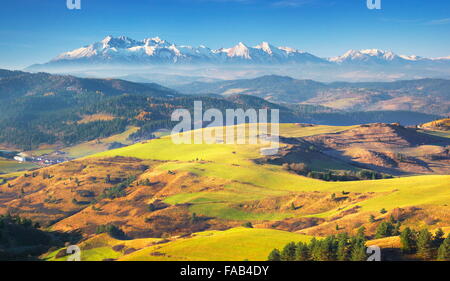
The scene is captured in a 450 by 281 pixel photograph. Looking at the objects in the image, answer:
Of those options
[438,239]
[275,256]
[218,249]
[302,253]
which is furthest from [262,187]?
[438,239]

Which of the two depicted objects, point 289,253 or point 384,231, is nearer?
point 289,253

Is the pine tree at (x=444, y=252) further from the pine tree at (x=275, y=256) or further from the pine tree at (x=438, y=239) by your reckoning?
the pine tree at (x=275, y=256)

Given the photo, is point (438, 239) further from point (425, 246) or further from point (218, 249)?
point (218, 249)

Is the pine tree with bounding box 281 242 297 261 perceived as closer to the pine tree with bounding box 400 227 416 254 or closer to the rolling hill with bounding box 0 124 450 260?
the rolling hill with bounding box 0 124 450 260

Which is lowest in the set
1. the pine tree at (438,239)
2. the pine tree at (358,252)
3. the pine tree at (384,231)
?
the pine tree at (384,231)

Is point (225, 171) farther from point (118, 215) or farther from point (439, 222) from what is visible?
point (439, 222)

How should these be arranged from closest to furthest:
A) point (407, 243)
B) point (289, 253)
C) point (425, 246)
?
point (425, 246) → point (407, 243) → point (289, 253)

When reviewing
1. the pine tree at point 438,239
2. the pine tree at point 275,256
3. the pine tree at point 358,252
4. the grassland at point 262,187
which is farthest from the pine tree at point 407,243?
the grassland at point 262,187

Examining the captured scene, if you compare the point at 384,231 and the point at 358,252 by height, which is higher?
the point at 358,252

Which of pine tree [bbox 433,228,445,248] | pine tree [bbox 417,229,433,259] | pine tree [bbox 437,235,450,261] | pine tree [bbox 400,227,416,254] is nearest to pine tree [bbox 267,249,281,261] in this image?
pine tree [bbox 400,227,416,254]
